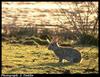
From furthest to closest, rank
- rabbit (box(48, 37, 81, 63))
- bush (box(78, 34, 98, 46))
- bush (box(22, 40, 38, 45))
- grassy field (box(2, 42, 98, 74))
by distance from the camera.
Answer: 1. bush (box(22, 40, 38, 45))
2. bush (box(78, 34, 98, 46))
3. rabbit (box(48, 37, 81, 63))
4. grassy field (box(2, 42, 98, 74))

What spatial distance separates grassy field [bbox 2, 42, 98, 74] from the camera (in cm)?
856

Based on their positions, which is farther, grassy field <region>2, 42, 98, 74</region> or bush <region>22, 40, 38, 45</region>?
bush <region>22, 40, 38, 45</region>

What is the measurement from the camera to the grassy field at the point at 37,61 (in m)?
8.56

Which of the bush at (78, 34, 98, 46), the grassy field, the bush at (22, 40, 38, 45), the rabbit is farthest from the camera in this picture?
the bush at (22, 40, 38, 45)

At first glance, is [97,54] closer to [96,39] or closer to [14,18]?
[96,39]

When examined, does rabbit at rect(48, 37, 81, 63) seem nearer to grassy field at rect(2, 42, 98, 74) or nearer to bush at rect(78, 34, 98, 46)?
grassy field at rect(2, 42, 98, 74)

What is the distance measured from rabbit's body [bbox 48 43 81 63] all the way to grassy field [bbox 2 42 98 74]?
13 cm

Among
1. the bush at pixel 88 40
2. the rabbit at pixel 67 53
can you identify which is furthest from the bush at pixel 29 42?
the rabbit at pixel 67 53

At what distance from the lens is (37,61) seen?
30.8ft

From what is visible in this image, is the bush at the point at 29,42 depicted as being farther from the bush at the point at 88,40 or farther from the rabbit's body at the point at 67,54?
the rabbit's body at the point at 67,54

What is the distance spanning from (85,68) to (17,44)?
3086 mm

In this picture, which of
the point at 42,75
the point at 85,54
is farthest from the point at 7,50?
the point at 42,75

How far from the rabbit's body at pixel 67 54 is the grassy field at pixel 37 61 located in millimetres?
129

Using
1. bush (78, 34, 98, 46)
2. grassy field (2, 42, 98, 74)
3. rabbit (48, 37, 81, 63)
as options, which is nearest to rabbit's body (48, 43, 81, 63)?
rabbit (48, 37, 81, 63)
